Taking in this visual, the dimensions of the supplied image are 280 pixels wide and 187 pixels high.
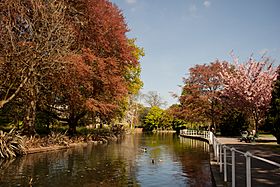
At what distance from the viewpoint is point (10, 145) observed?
1786cm

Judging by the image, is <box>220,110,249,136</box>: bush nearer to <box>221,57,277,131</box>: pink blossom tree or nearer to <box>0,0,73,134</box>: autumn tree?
<box>221,57,277,131</box>: pink blossom tree

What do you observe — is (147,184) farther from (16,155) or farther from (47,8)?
(47,8)

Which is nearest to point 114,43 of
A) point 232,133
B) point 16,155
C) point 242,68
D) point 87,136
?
point 87,136

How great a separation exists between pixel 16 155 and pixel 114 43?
571 inches

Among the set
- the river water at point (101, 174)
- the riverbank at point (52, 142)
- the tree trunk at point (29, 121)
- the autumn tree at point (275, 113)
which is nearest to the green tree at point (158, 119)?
the riverbank at point (52, 142)

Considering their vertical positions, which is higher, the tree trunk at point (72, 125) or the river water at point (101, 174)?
the tree trunk at point (72, 125)

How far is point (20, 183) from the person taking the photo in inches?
424

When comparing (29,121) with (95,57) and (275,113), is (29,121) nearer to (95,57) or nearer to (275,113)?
(95,57)

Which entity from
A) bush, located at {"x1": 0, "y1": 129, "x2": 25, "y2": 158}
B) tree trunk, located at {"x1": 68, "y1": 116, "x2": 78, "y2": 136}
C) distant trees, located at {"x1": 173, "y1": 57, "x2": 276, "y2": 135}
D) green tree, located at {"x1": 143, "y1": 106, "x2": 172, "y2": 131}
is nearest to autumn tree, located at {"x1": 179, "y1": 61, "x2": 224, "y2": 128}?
distant trees, located at {"x1": 173, "y1": 57, "x2": 276, "y2": 135}

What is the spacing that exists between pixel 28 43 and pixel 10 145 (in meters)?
6.36

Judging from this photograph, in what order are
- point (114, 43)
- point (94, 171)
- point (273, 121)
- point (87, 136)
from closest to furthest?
1. point (94, 171)
2. point (273, 121)
3. point (114, 43)
4. point (87, 136)

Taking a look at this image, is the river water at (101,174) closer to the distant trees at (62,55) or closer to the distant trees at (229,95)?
the distant trees at (62,55)

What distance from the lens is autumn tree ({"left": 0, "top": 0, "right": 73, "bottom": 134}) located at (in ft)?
62.1

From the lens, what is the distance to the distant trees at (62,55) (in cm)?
1927
